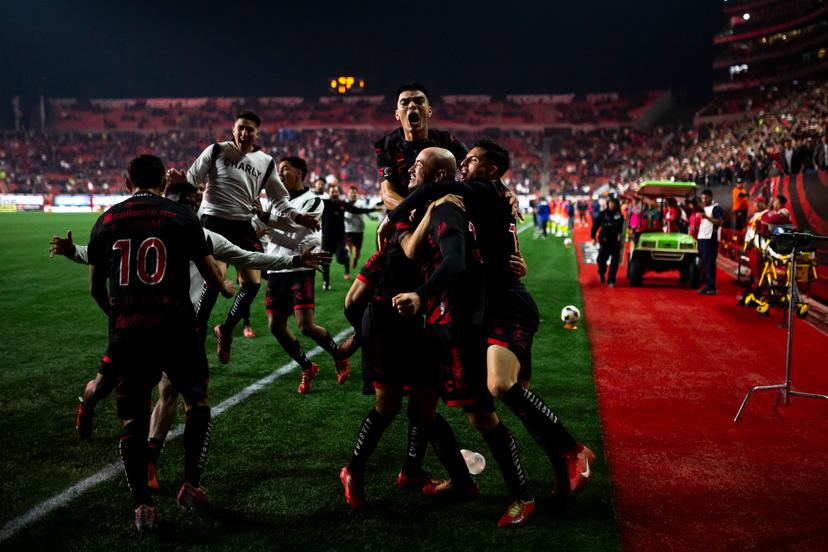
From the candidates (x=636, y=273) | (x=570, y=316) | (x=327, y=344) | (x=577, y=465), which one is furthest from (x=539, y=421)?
(x=636, y=273)

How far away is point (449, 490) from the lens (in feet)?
12.9

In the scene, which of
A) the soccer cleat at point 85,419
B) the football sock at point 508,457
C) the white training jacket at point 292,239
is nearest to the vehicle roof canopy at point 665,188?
the white training jacket at point 292,239

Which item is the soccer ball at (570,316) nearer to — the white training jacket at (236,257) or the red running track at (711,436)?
the red running track at (711,436)

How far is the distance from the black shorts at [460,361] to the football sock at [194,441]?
52.5 inches

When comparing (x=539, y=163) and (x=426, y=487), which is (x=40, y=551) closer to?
(x=426, y=487)

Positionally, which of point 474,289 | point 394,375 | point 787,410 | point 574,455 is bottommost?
point 787,410

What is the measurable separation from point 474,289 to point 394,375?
0.64m

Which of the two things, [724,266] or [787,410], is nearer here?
[787,410]

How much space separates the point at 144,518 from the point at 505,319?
2.14 m

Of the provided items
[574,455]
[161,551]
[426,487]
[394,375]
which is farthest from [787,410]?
[161,551]

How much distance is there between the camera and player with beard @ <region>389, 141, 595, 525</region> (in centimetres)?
349

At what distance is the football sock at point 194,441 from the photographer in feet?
12.0

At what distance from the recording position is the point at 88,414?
4.62 meters

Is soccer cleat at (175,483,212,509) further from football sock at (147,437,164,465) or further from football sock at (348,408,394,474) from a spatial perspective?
football sock at (348,408,394,474)
